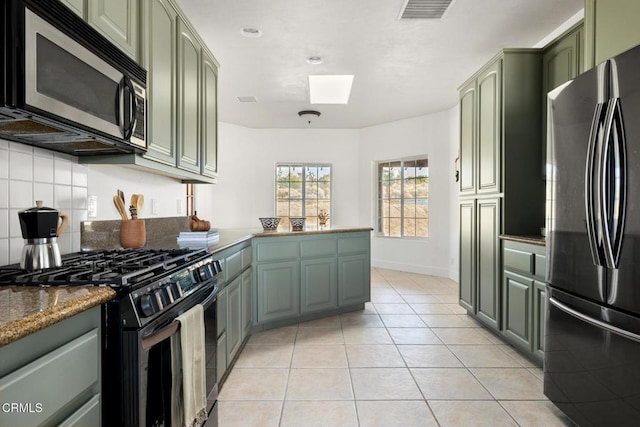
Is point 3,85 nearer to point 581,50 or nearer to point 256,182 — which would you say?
point 581,50

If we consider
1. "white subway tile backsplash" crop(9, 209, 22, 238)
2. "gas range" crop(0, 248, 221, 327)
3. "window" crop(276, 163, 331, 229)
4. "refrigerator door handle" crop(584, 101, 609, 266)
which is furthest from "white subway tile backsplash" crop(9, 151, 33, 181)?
"window" crop(276, 163, 331, 229)

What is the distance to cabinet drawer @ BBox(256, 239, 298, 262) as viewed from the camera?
10.7 feet

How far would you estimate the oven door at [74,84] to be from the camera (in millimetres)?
1115

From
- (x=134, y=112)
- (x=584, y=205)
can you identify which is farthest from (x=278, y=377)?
(x=584, y=205)

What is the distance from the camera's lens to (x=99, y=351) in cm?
109

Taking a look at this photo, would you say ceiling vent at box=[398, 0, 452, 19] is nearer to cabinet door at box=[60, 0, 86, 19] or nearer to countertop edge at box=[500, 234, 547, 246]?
countertop edge at box=[500, 234, 547, 246]

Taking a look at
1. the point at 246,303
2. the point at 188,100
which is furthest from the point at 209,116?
the point at 246,303

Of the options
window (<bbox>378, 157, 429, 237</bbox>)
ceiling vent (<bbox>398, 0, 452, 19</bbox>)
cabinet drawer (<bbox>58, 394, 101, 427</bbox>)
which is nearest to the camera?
cabinet drawer (<bbox>58, 394, 101, 427</bbox>)

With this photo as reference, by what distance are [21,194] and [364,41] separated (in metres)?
2.88

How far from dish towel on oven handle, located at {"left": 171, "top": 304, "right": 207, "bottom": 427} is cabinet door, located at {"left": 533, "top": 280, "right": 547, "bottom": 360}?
7.12 feet

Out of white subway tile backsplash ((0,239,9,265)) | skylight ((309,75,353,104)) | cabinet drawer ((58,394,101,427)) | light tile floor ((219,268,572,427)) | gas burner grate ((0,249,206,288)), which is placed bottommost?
light tile floor ((219,268,572,427))

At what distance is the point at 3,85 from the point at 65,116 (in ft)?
0.76

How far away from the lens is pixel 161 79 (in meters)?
2.13

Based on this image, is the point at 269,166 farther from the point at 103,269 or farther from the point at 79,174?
the point at 103,269
